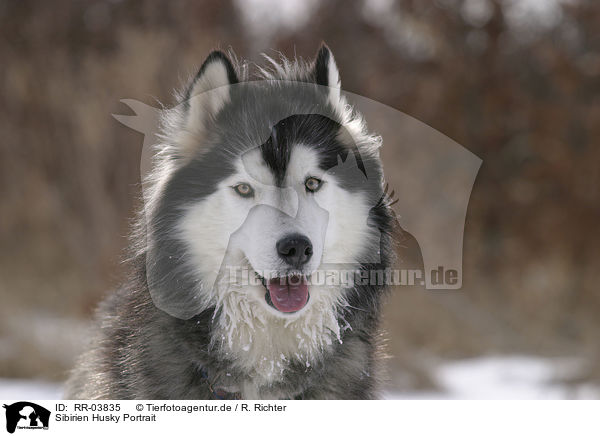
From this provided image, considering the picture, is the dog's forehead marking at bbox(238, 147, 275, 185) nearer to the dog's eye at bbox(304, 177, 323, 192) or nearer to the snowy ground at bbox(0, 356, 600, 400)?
the dog's eye at bbox(304, 177, 323, 192)

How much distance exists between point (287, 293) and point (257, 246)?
0.80 ft

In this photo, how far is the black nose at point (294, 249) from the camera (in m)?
2.55

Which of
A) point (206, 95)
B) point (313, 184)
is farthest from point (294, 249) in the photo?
point (206, 95)

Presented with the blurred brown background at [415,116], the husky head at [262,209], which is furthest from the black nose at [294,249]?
the blurred brown background at [415,116]

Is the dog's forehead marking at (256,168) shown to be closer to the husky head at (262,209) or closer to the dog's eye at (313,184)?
the husky head at (262,209)

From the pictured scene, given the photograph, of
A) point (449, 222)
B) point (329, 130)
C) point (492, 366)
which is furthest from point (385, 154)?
point (329, 130)

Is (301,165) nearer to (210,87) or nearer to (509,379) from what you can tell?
(210,87)

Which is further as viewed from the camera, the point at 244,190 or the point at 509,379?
the point at 509,379

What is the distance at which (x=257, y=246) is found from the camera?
2609 mm

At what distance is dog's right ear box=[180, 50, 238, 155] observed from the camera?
111 inches

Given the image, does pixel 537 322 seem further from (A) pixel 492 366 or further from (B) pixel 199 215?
(B) pixel 199 215

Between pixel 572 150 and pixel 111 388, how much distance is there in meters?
7.53
